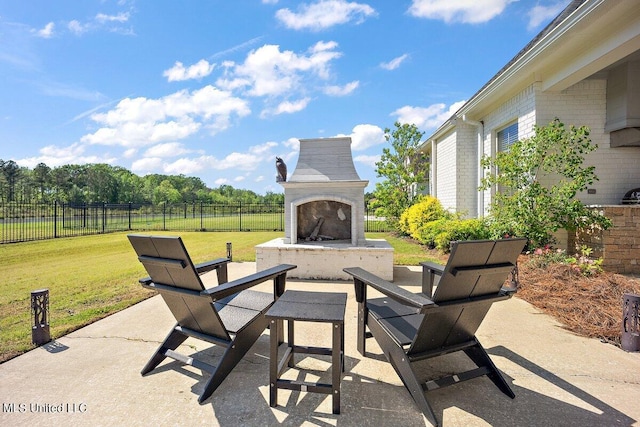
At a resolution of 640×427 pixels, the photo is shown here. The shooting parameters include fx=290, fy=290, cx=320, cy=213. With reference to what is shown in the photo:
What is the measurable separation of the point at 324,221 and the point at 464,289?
4.16m

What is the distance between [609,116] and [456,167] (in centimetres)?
364

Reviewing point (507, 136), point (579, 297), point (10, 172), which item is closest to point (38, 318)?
point (579, 297)

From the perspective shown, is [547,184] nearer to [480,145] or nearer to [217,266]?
[480,145]

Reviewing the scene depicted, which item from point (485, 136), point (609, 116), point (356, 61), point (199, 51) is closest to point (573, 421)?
point (609, 116)

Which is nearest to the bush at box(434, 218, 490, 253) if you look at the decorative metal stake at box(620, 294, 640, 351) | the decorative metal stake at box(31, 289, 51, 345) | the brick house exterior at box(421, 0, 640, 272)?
the brick house exterior at box(421, 0, 640, 272)

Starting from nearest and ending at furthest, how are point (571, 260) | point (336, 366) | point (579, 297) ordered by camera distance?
point (336, 366), point (579, 297), point (571, 260)

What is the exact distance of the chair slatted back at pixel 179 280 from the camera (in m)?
1.99

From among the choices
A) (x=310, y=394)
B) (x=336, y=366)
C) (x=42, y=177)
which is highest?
(x=42, y=177)

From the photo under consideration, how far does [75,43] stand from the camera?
23.1ft

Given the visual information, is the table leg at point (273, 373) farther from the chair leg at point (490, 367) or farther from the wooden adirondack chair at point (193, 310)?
the chair leg at point (490, 367)

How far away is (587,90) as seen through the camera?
5984 mm

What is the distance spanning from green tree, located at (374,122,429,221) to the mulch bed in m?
7.40

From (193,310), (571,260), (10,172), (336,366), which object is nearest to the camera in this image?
(336,366)

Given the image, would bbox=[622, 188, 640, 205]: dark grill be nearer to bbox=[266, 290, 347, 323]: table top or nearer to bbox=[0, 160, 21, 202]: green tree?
bbox=[266, 290, 347, 323]: table top
